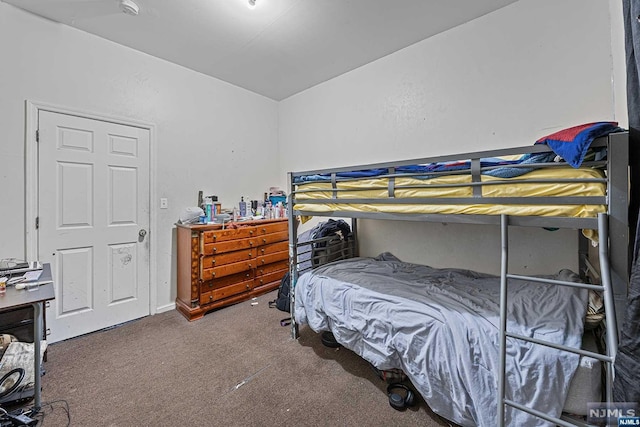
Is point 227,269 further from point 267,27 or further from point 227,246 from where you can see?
point 267,27

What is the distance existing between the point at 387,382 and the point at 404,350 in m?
0.44

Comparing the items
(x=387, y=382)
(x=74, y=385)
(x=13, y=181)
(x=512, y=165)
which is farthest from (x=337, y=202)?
(x=13, y=181)

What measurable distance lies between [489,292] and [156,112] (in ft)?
11.6

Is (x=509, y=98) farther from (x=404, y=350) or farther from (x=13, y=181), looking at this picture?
(x=13, y=181)

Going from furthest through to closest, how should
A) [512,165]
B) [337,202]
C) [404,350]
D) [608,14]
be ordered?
[337,202]
[608,14]
[404,350]
[512,165]

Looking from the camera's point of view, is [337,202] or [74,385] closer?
[74,385]

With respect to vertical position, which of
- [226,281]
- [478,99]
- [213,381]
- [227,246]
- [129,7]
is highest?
[129,7]

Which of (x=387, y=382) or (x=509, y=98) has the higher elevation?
(x=509, y=98)

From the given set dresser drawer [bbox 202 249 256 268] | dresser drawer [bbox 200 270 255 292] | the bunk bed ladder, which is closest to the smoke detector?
dresser drawer [bbox 202 249 256 268]

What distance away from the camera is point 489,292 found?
1.79 meters

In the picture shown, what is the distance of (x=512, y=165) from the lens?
1297 millimetres

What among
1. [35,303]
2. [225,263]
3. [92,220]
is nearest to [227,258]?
[225,263]

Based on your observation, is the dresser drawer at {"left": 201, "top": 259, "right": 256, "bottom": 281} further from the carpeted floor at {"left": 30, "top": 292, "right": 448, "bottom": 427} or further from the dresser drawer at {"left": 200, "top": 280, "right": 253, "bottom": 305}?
the carpeted floor at {"left": 30, "top": 292, "right": 448, "bottom": 427}

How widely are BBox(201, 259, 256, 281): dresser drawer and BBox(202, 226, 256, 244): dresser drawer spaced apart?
0.30m
